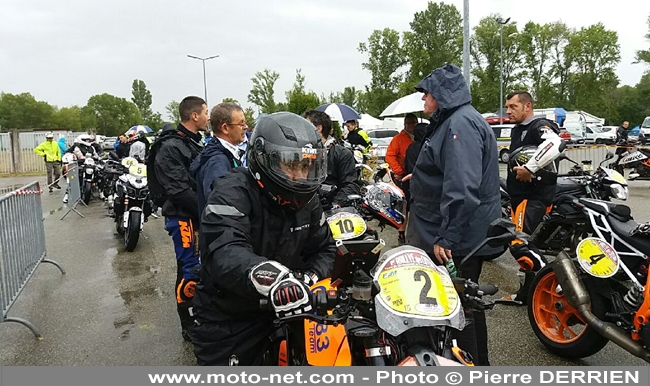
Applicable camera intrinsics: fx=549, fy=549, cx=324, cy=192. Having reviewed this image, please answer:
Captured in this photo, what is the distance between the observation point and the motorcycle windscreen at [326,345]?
199cm

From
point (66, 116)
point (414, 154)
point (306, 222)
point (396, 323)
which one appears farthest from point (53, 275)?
point (66, 116)

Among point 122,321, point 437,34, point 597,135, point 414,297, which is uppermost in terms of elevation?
point 437,34

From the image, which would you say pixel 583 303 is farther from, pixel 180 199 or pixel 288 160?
pixel 180 199

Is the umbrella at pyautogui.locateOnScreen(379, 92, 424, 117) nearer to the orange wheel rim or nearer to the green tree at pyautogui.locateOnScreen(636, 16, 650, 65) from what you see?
the orange wheel rim

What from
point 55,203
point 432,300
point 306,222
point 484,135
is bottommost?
point 55,203

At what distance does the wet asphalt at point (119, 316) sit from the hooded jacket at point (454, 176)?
123cm

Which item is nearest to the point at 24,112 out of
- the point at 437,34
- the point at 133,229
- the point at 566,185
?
the point at 437,34

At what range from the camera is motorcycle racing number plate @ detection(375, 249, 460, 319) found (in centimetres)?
185

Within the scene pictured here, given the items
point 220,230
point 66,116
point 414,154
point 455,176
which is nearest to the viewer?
point 220,230

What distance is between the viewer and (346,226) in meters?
4.15

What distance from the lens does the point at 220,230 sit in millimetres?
2219

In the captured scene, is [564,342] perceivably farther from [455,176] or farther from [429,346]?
[429,346]

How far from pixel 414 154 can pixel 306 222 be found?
4.24 meters

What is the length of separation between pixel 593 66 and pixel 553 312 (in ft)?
202
